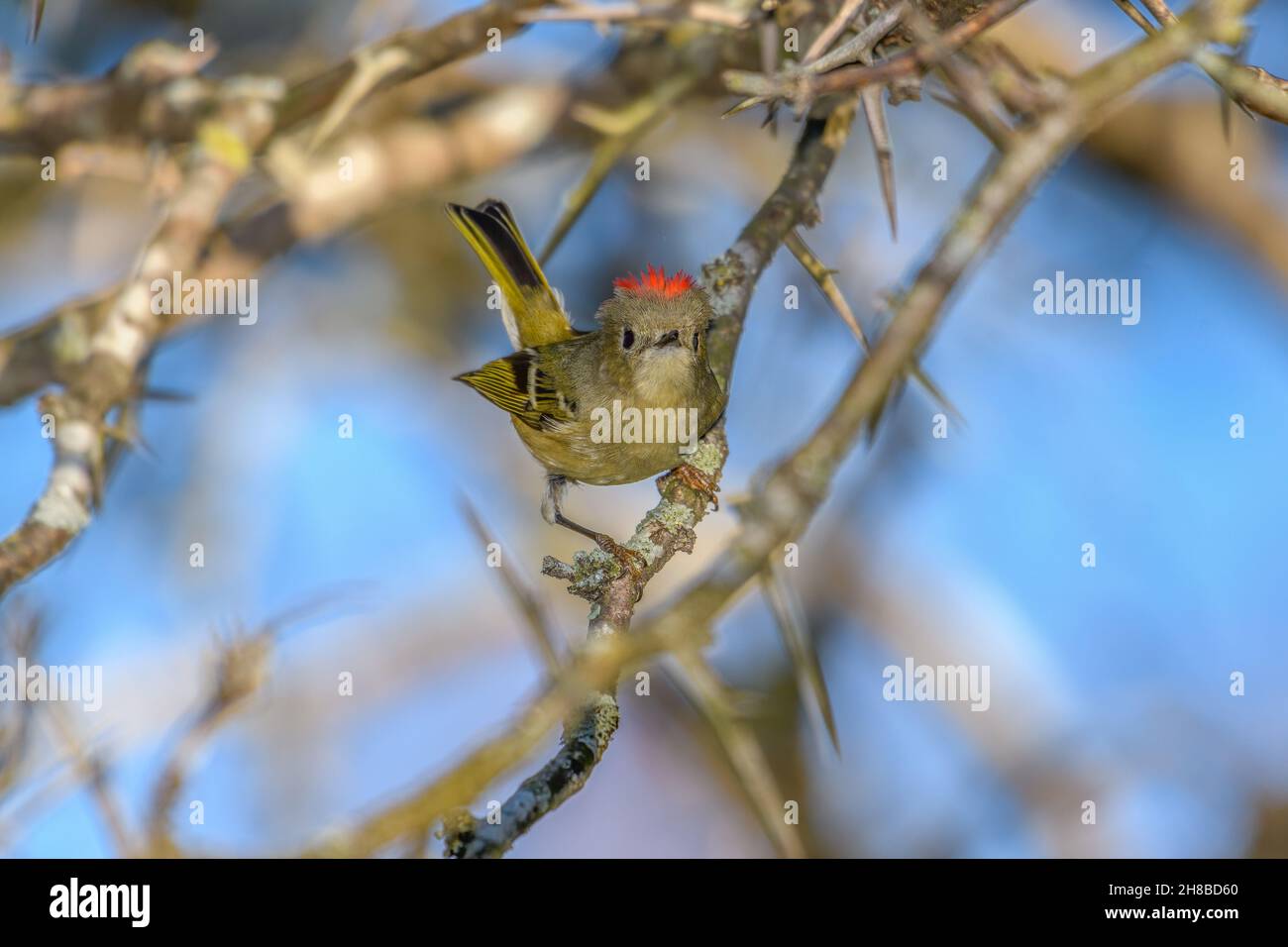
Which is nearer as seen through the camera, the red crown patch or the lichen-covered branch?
the lichen-covered branch

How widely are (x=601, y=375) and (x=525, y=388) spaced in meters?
0.43

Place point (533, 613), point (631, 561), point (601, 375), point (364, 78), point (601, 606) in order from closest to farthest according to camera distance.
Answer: point (533, 613) < point (601, 606) < point (631, 561) < point (364, 78) < point (601, 375)

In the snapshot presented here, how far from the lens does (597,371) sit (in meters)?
4.57

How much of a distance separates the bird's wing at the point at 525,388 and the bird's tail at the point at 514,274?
0.62 ft

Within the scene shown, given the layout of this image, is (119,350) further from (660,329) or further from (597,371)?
(597,371)

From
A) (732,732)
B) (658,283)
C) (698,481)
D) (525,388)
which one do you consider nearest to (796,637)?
(732,732)

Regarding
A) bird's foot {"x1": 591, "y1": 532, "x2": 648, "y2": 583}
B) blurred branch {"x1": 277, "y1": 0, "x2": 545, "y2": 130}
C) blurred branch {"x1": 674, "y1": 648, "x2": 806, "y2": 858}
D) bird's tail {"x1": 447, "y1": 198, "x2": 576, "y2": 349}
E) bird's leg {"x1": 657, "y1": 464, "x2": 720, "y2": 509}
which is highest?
blurred branch {"x1": 277, "y1": 0, "x2": 545, "y2": 130}

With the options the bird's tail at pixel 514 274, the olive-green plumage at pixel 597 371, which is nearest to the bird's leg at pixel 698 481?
the olive-green plumage at pixel 597 371

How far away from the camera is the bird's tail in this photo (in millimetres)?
4918

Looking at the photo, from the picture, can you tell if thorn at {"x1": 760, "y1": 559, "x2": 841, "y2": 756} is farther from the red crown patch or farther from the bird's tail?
the bird's tail

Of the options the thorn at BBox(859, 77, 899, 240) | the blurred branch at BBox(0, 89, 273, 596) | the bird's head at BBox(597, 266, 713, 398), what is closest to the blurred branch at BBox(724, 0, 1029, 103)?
the thorn at BBox(859, 77, 899, 240)

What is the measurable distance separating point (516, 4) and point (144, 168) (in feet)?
7.09

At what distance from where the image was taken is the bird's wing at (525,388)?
4691 millimetres

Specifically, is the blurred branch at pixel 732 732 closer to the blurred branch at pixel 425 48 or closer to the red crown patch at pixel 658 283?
the red crown patch at pixel 658 283
